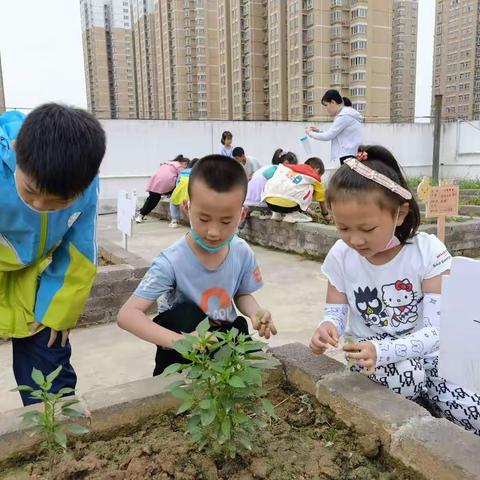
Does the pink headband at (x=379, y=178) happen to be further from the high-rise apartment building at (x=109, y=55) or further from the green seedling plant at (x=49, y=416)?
the high-rise apartment building at (x=109, y=55)

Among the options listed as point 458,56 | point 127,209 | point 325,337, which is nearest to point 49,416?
point 325,337

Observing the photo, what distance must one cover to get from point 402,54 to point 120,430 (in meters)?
54.9

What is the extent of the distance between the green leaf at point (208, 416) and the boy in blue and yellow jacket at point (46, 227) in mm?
624

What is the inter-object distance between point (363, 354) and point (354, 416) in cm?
17

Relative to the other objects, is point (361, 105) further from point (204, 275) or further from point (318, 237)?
point (204, 275)

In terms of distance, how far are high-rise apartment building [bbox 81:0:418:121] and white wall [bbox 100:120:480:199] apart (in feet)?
38.3

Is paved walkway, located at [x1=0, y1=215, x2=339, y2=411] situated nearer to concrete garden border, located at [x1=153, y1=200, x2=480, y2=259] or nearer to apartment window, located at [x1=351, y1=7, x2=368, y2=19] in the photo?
concrete garden border, located at [x1=153, y1=200, x2=480, y2=259]

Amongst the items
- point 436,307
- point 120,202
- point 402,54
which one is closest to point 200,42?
point 402,54

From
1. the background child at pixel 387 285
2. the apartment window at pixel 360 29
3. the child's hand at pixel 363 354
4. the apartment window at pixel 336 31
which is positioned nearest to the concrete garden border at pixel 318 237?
the background child at pixel 387 285

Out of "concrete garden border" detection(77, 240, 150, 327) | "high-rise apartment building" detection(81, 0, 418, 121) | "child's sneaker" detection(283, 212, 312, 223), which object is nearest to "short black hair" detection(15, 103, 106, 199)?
"concrete garden border" detection(77, 240, 150, 327)

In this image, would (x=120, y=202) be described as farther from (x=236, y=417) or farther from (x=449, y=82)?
(x=449, y=82)

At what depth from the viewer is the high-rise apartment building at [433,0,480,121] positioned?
1586 inches

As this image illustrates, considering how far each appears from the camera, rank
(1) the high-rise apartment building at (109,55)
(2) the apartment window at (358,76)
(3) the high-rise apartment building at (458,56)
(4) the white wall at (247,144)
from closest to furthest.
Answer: (4) the white wall at (247,144) < (2) the apartment window at (358,76) < (3) the high-rise apartment building at (458,56) < (1) the high-rise apartment building at (109,55)

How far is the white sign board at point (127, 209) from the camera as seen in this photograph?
4.18 m
